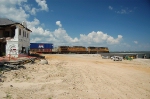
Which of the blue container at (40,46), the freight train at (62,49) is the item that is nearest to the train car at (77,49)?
the freight train at (62,49)

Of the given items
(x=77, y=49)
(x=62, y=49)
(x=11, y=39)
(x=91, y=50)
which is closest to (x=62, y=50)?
(x=62, y=49)

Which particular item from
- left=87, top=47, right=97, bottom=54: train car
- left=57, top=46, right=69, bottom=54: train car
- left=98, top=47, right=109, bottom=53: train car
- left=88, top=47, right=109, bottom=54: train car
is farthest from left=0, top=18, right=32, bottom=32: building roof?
left=98, top=47, right=109, bottom=53: train car

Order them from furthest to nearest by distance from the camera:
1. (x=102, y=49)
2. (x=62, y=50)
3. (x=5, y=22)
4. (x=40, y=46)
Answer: (x=102, y=49) → (x=62, y=50) → (x=40, y=46) → (x=5, y=22)

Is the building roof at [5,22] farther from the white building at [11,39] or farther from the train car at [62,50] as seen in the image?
the train car at [62,50]

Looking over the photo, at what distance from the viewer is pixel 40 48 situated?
62.8 metres

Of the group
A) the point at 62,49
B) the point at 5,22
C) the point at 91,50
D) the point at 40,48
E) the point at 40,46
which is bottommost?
the point at 91,50

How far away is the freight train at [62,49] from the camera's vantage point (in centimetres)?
6225

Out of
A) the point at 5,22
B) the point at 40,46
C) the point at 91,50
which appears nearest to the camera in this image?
the point at 5,22

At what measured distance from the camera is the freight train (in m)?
62.2

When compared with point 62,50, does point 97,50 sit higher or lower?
higher

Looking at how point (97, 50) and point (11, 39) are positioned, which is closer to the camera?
point (11, 39)

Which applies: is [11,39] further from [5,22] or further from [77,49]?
[77,49]

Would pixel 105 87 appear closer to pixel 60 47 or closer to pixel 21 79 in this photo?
pixel 21 79

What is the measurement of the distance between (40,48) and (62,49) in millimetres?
11005
